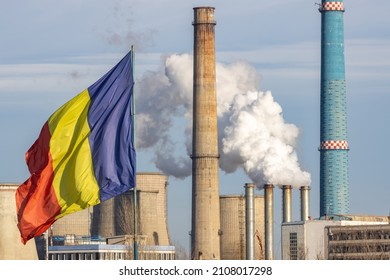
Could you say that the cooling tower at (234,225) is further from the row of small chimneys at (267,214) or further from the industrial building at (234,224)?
the row of small chimneys at (267,214)

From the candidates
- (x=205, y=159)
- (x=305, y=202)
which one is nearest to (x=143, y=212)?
(x=305, y=202)

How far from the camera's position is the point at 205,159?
258 feet

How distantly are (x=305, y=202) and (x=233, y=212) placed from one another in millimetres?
7759

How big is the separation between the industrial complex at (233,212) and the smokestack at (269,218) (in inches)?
2.5

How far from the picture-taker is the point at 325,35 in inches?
3487

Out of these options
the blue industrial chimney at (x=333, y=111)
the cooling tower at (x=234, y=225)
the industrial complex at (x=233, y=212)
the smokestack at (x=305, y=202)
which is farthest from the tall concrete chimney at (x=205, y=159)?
the blue industrial chimney at (x=333, y=111)

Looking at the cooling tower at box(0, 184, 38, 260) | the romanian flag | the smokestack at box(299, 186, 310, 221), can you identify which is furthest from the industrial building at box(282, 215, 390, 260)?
the romanian flag

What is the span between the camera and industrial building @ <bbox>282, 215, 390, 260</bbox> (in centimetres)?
7812

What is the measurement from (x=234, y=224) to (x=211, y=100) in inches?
619

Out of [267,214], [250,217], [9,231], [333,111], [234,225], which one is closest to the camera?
[9,231]

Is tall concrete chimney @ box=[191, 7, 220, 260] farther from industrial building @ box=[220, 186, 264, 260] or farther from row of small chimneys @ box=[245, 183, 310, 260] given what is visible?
industrial building @ box=[220, 186, 264, 260]

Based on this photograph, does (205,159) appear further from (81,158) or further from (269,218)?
(81,158)

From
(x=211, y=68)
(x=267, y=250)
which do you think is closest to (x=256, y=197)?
(x=267, y=250)
